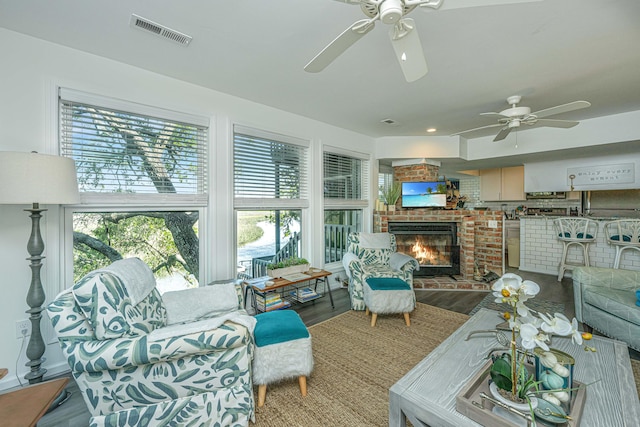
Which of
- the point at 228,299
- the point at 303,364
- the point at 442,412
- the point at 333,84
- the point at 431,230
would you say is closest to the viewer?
the point at 442,412

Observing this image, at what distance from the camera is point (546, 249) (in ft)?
15.5

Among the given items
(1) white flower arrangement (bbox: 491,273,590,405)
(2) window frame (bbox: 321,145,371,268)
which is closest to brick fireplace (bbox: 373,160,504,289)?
(2) window frame (bbox: 321,145,371,268)

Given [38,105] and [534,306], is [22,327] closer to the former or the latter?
[38,105]

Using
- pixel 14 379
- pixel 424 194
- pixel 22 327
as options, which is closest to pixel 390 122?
pixel 424 194

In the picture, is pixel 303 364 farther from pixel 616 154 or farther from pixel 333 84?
pixel 616 154

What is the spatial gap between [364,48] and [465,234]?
339cm

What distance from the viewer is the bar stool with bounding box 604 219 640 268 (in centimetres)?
360

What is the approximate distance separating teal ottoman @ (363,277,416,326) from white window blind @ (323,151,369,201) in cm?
173

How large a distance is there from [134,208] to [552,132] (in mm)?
5473

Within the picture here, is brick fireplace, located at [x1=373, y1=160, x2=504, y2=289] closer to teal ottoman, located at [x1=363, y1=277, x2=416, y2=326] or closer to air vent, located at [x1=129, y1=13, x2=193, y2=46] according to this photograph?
teal ottoman, located at [x1=363, y1=277, x2=416, y2=326]

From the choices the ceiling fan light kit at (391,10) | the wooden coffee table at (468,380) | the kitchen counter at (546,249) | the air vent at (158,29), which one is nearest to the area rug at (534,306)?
the kitchen counter at (546,249)

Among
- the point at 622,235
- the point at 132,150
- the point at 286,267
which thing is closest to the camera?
the point at 132,150

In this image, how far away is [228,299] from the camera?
209cm

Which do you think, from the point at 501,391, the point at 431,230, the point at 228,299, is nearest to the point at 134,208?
the point at 228,299
